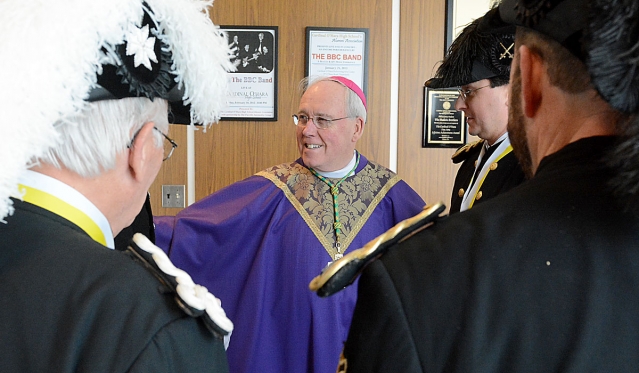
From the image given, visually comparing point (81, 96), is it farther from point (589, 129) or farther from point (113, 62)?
point (589, 129)

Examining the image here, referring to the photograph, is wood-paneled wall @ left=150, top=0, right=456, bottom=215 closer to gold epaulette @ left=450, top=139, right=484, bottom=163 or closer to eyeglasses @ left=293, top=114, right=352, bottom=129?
eyeglasses @ left=293, top=114, right=352, bottom=129

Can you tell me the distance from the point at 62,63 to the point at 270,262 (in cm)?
174

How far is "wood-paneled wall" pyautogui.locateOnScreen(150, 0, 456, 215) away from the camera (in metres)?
3.14

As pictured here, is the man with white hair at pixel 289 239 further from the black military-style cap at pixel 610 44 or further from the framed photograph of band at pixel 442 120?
the black military-style cap at pixel 610 44

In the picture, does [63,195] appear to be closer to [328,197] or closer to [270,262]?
[270,262]

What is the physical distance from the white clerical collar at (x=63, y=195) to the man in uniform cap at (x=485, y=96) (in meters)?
1.50

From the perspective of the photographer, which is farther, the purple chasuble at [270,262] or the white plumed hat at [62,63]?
the purple chasuble at [270,262]

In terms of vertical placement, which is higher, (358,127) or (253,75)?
(253,75)

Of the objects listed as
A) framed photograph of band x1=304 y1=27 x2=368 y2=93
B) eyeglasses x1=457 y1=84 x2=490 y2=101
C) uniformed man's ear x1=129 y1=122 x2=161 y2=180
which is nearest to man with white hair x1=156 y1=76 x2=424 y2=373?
framed photograph of band x1=304 y1=27 x2=368 y2=93

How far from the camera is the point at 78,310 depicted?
0.75 meters

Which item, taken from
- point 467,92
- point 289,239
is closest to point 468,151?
point 467,92

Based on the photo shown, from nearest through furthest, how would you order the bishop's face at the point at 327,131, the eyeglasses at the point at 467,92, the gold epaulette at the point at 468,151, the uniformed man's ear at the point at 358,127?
the eyeglasses at the point at 467,92 < the gold epaulette at the point at 468,151 < the bishop's face at the point at 327,131 < the uniformed man's ear at the point at 358,127

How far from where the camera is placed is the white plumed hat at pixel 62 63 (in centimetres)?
80

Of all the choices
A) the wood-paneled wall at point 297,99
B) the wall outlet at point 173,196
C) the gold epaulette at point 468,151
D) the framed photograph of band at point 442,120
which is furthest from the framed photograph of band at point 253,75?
the gold epaulette at point 468,151
